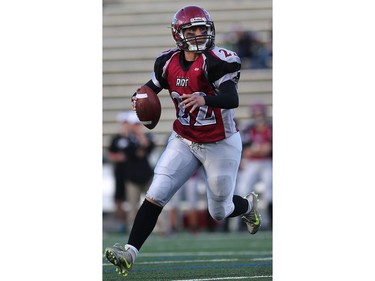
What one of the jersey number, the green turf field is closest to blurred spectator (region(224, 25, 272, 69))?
the green turf field

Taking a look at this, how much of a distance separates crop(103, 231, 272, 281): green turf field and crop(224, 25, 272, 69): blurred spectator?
5458 millimetres

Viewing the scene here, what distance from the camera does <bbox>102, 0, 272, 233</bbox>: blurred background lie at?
44.8 ft

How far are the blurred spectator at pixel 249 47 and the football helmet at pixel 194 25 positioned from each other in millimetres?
8621

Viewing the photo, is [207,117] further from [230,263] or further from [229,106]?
[230,263]

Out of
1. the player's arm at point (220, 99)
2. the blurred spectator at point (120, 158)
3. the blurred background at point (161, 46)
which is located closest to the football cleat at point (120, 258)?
the player's arm at point (220, 99)

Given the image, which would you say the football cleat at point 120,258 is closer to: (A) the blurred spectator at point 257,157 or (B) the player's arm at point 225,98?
(B) the player's arm at point 225,98

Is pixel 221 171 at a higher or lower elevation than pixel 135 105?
lower

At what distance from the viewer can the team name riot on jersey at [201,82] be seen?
4.86 metres

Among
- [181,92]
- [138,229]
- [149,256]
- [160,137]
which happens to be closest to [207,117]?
[181,92]

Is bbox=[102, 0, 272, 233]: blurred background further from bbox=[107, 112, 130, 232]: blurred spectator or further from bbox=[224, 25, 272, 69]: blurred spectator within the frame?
bbox=[107, 112, 130, 232]: blurred spectator

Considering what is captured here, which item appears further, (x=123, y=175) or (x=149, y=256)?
(x=123, y=175)
